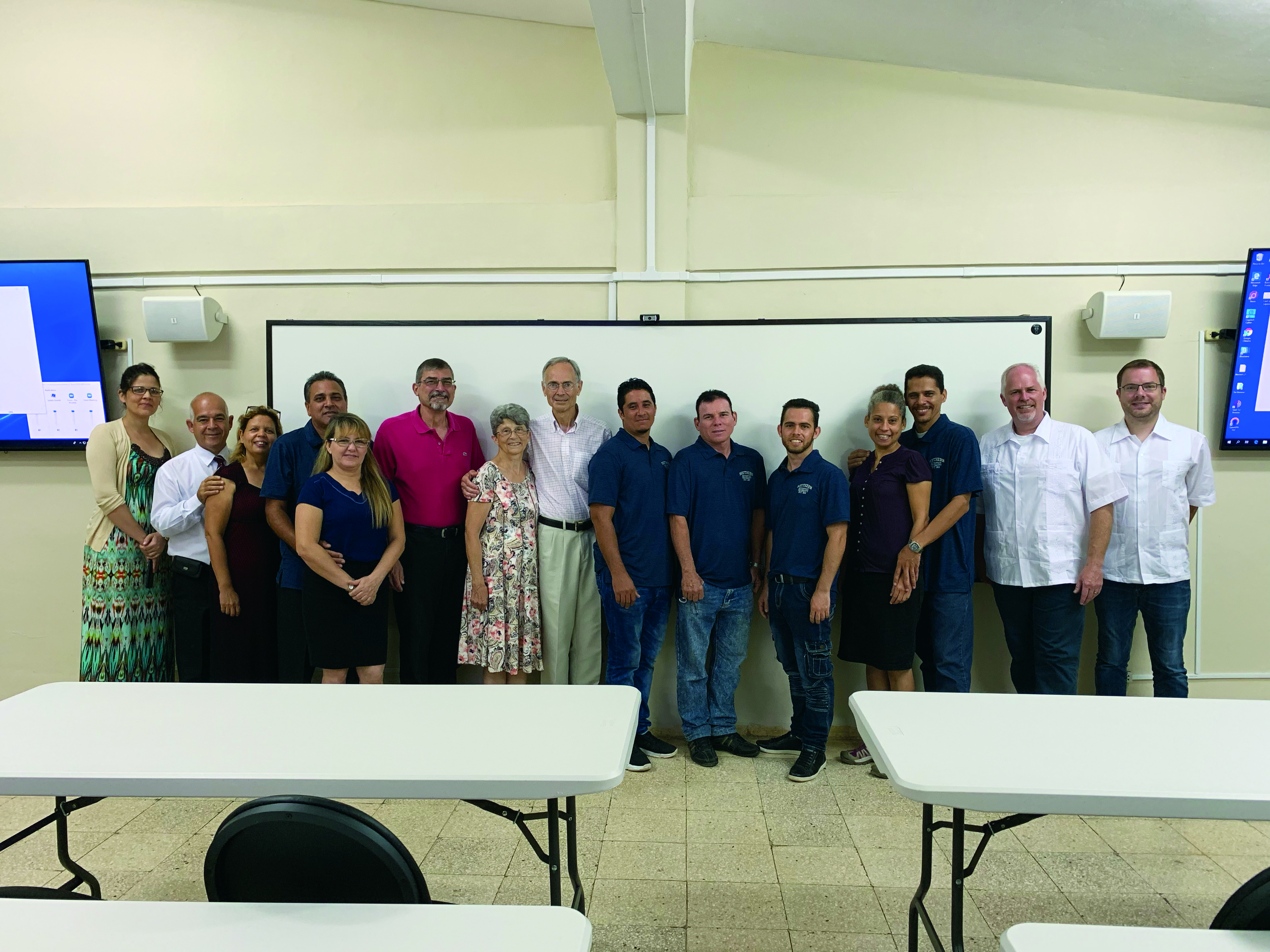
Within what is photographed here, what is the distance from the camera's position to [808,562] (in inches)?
118

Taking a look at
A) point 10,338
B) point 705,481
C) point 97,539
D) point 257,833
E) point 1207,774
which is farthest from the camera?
point 10,338

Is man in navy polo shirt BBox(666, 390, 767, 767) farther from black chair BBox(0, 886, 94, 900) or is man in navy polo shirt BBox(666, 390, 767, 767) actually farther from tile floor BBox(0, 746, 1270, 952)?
black chair BBox(0, 886, 94, 900)

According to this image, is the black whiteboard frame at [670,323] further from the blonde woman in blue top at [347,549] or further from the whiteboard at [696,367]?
the blonde woman in blue top at [347,549]

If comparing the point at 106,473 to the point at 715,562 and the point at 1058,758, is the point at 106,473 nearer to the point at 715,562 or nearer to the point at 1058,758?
the point at 715,562

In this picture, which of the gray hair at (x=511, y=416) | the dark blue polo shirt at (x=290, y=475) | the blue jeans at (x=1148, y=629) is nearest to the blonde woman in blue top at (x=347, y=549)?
the dark blue polo shirt at (x=290, y=475)

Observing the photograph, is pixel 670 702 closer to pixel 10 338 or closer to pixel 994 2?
pixel 994 2

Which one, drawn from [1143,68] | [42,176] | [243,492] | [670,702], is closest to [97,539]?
[243,492]

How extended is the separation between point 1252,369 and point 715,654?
2815 mm

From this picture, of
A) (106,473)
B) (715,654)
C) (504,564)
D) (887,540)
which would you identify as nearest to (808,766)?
(715,654)

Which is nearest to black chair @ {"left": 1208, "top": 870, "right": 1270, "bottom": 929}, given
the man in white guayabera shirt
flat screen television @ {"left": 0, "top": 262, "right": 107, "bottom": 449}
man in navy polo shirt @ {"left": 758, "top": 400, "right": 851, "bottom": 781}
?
man in navy polo shirt @ {"left": 758, "top": 400, "right": 851, "bottom": 781}

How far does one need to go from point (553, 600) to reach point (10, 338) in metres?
3.03

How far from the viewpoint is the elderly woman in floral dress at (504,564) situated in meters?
3.12

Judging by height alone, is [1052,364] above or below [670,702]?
above

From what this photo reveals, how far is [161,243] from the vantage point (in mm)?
3598
